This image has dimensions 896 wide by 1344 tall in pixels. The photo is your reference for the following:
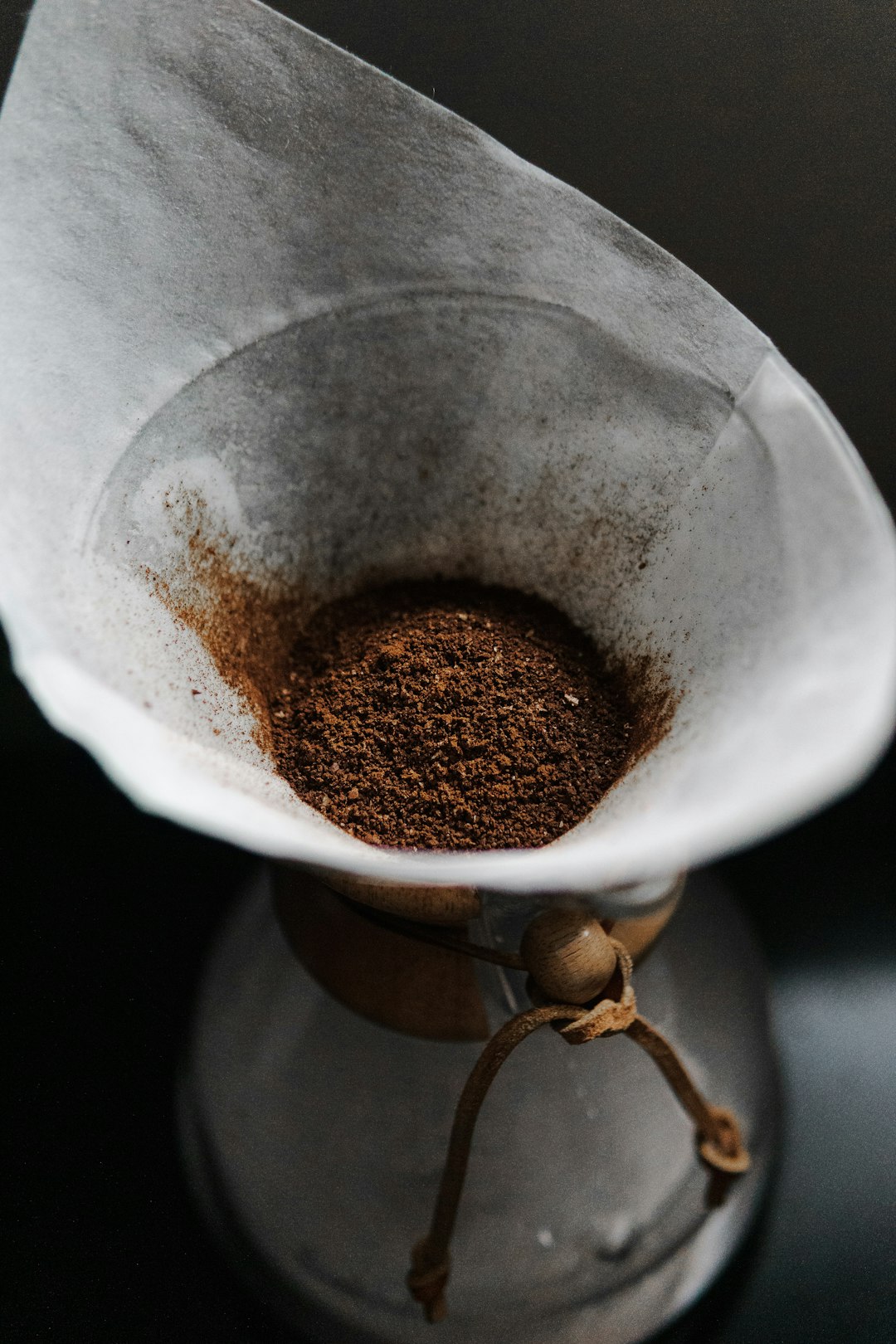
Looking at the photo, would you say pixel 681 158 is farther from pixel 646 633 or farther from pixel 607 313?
pixel 646 633

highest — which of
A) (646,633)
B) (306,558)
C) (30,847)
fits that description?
(646,633)

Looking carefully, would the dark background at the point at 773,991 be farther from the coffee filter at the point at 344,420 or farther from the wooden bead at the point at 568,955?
the wooden bead at the point at 568,955

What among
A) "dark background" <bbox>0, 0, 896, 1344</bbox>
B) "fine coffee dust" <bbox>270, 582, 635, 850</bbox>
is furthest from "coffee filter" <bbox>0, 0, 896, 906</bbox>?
"dark background" <bbox>0, 0, 896, 1344</bbox>

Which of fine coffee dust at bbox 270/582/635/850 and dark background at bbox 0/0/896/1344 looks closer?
fine coffee dust at bbox 270/582/635/850

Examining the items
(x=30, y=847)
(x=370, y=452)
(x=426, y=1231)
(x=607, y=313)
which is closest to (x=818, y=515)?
(x=607, y=313)

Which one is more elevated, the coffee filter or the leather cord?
the coffee filter

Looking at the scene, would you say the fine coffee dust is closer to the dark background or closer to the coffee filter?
the coffee filter
